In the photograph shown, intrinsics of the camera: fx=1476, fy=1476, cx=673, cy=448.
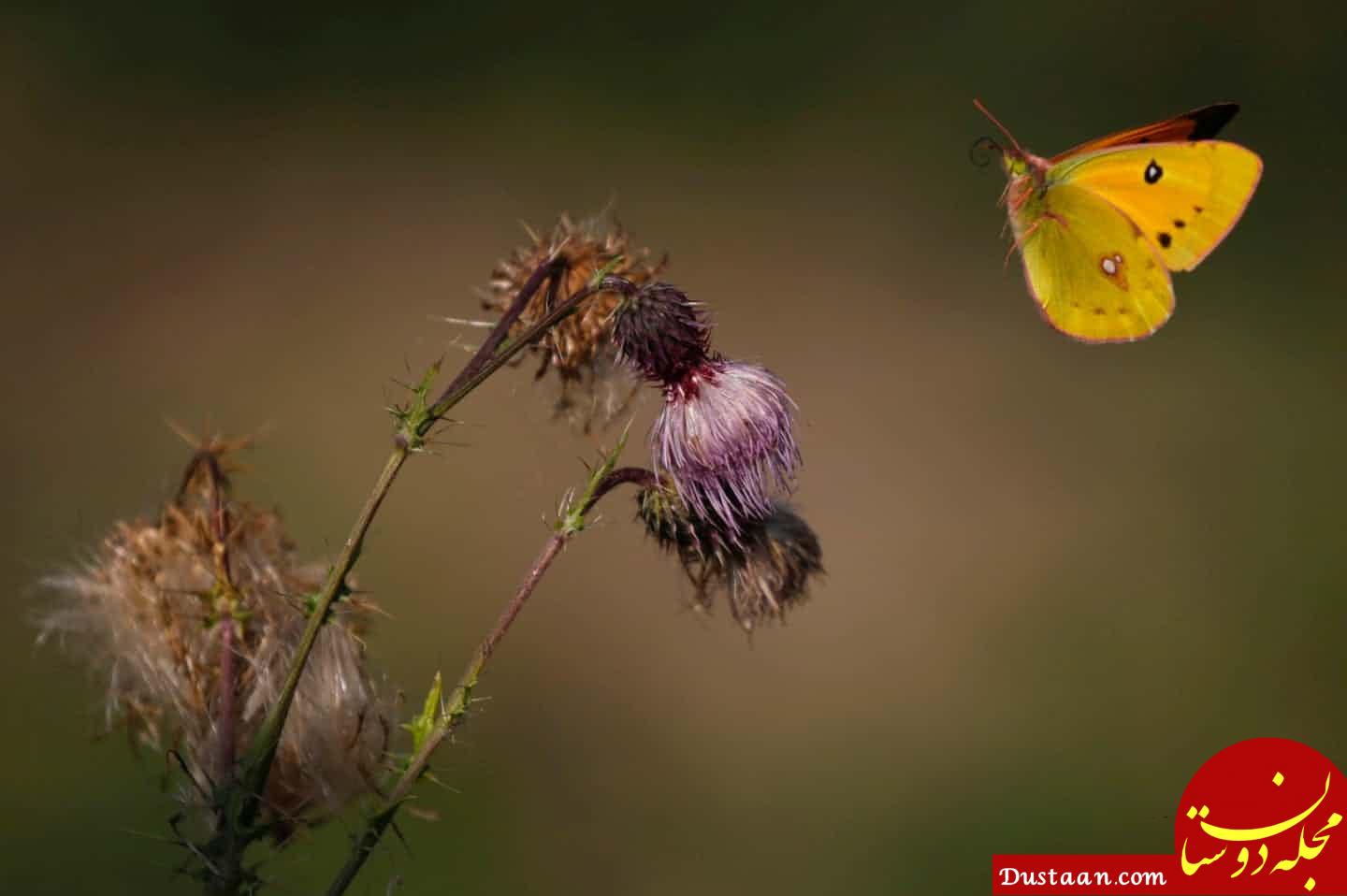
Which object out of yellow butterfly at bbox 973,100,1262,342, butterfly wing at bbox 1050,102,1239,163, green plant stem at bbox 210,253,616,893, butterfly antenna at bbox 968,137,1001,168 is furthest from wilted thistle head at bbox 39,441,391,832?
butterfly wing at bbox 1050,102,1239,163

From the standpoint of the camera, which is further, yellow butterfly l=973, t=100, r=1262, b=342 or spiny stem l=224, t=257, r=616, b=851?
yellow butterfly l=973, t=100, r=1262, b=342

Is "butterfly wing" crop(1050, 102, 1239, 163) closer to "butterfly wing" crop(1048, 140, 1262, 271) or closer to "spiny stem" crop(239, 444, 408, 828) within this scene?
"butterfly wing" crop(1048, 140, 1262, 271)

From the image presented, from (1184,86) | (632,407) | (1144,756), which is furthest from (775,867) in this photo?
(1184,86)

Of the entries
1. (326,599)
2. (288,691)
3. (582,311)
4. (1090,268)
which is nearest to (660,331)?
(582,311)

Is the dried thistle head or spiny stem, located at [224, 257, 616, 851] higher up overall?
the dried thistle head

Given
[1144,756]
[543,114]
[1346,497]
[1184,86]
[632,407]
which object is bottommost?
[632,407]

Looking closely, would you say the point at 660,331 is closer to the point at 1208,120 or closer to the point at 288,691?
the point at 288,691

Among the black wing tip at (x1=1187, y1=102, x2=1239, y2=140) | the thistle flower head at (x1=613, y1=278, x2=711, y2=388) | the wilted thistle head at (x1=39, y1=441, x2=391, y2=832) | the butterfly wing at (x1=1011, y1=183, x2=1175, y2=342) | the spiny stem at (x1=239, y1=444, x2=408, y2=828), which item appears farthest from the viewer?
the butterfly wing at (x1=1011, y1=183, x2=1175, y2=342)

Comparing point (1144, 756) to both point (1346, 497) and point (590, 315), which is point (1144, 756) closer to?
point (1346, 497)
